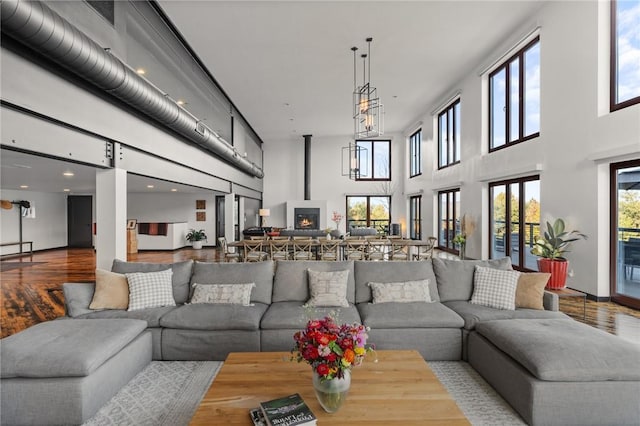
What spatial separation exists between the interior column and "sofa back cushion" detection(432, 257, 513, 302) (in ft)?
13.6

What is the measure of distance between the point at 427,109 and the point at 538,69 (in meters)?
5.56

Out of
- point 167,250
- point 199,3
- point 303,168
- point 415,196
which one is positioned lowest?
point 167,250

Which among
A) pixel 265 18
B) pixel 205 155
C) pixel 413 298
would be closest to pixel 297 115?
pixel 205 155

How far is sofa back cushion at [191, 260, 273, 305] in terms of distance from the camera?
3.77 metres

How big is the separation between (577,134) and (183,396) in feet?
21.7

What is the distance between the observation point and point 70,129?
12.2ft

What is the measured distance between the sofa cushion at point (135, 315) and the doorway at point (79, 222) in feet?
37.9

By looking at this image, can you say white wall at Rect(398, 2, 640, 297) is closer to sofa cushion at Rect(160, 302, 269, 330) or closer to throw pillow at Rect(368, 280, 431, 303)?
throw pillow at Rect(368, 280, 431, 303)

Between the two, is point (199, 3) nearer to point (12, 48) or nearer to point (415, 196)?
point (12, 48)

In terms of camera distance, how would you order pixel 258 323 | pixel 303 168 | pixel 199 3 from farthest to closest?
pixel 303 168 → pixel 199 3 → pixel 258 323

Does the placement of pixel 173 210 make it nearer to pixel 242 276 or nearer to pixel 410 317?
pixel 242 276

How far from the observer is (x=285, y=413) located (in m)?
1.76

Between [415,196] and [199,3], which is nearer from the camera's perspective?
[199,3]

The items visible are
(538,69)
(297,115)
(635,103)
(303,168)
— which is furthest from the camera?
(303,168)
